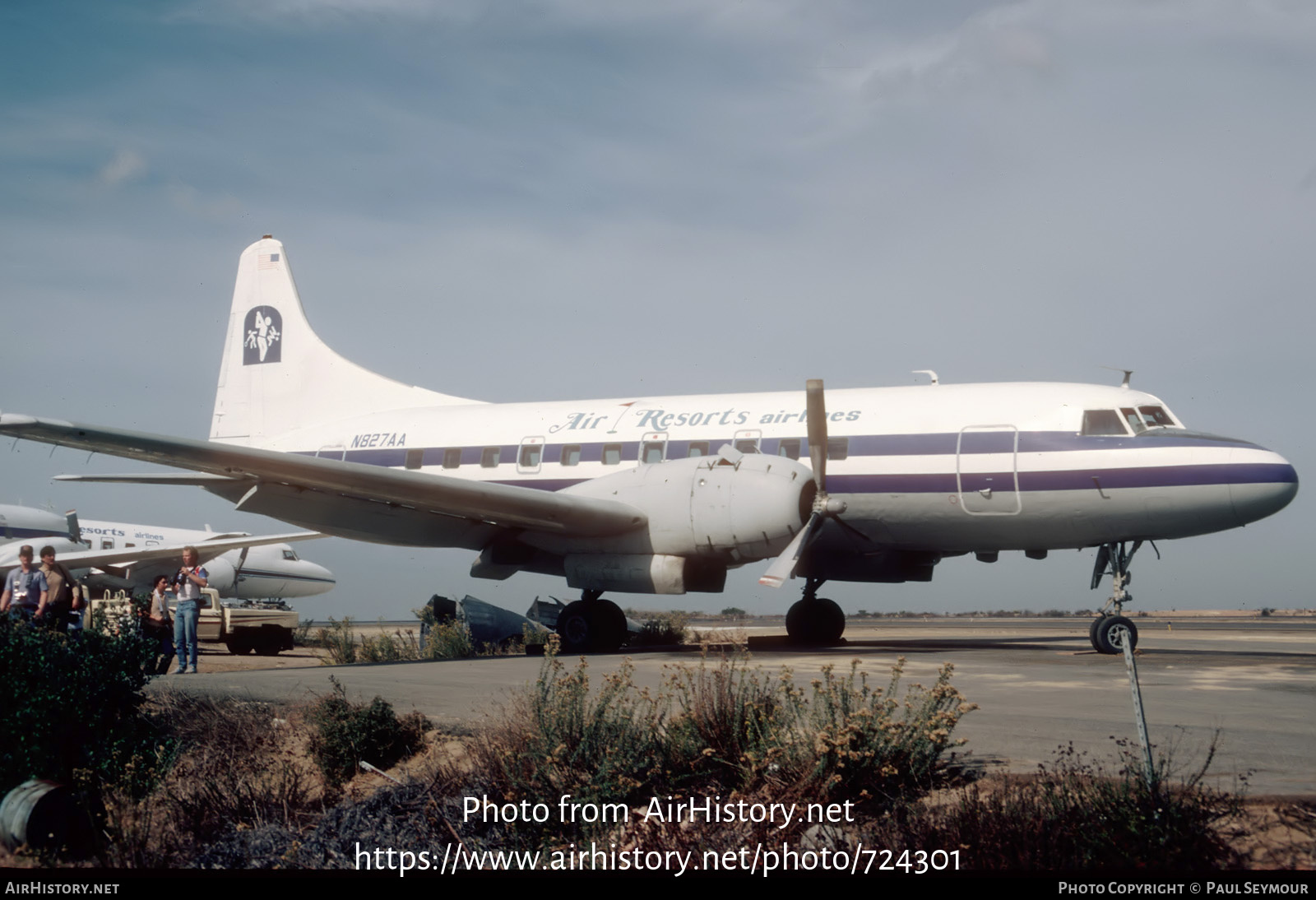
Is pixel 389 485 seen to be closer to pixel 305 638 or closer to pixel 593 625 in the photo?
pixel 593 625

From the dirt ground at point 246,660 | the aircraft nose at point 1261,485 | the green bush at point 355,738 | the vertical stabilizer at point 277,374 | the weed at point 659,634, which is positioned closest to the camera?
the green bush at point 355,738

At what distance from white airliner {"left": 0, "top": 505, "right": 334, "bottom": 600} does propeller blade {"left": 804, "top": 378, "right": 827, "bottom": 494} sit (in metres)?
11.7

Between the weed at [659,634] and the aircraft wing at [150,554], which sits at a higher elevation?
the aircraft wing at [150,554]

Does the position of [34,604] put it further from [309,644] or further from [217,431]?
[309,644]

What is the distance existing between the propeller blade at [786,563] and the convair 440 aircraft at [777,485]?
0.05 meters

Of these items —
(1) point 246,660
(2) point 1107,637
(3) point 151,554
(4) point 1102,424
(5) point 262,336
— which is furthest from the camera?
(3) point 151,554

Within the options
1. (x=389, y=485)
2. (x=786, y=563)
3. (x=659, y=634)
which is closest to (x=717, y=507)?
(x=786, y=563)

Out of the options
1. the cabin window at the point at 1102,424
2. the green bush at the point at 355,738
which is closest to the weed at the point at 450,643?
the green bush at the point at 355,738

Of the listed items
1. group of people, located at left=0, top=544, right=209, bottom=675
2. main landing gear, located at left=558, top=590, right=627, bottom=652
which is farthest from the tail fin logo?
main landing gear, located at left=558, top=590, right=627, bottom=652

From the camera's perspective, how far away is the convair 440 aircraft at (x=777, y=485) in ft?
49.3

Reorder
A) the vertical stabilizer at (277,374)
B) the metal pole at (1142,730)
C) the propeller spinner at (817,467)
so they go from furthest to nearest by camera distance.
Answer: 1. the vertical stabilizer at (277,374)
2. the propeller spinner at (817,467)
3. the metal pole at (1142,730)

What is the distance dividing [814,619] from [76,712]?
1341cm

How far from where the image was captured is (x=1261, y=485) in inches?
581

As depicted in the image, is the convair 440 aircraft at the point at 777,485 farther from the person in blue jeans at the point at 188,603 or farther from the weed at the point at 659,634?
the weed at the point at 659,634
